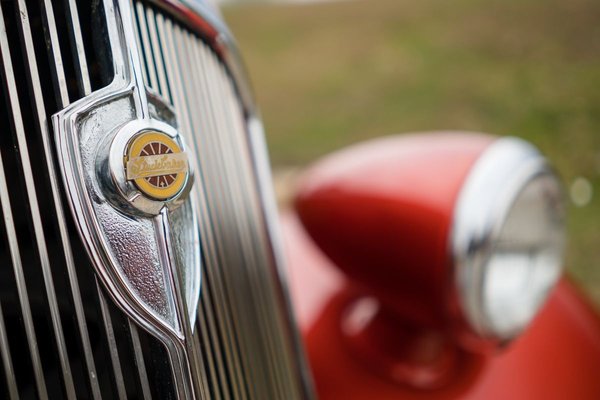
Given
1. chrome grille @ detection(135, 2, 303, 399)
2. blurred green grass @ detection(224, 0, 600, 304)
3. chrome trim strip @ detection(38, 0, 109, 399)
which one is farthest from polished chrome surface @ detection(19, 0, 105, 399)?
blurred green grass @ detection(224, 0, 600, 304)

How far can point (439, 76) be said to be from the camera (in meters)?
5.26

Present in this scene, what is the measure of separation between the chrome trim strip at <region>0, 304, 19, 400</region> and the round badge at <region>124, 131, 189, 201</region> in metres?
0.17

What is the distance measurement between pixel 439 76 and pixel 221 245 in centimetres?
486

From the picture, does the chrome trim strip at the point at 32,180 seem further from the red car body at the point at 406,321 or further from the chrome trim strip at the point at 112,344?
the red car body at the point at 406,321

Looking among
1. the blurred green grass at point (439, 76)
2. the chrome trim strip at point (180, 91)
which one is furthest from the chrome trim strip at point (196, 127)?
the blurred green grass at point (439, 76)

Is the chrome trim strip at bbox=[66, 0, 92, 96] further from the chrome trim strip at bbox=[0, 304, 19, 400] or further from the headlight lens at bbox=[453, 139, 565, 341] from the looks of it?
the headlight lens at bbox=[453, 139, 565, 341]

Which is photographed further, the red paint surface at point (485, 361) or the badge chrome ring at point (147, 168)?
the red paint surface at point (485, 361)

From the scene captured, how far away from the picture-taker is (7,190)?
0.54 m

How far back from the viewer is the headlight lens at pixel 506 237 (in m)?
0.93

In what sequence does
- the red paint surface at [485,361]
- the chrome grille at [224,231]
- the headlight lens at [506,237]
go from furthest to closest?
1. the red paint surface at [485,361]
2. the headlight lens at [506,237]
3. the chrome grille at [224,231]

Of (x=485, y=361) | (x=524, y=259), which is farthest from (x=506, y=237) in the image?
(x=485, y=361)

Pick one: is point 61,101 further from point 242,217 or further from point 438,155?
point 438,155

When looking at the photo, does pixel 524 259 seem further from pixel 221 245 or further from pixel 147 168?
pixel 147 168

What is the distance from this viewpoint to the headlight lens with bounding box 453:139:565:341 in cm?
93
